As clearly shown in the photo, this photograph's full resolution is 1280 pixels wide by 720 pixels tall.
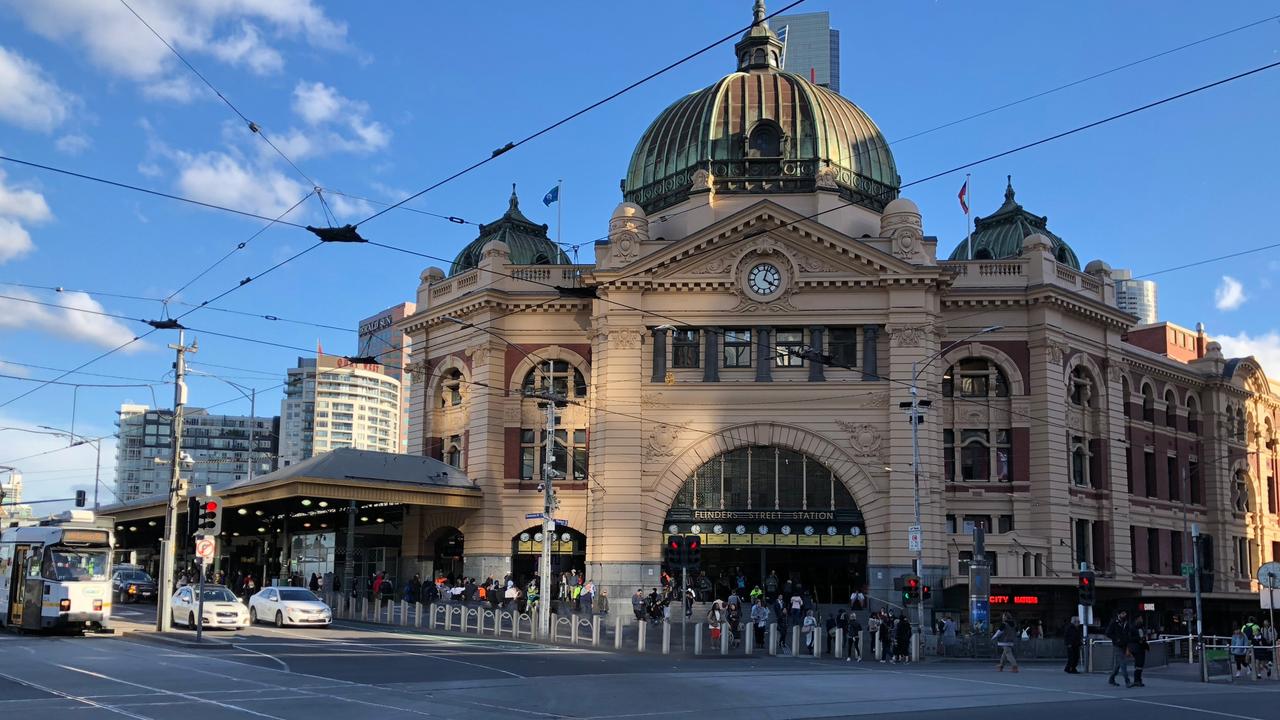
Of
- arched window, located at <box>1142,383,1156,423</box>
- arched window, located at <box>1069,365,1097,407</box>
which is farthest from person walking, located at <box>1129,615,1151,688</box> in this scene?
arched window, located at <box>1142,383,1156,423</box>

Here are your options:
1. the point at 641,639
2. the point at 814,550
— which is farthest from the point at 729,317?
the point at 641,639

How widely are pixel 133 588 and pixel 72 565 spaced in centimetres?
2588

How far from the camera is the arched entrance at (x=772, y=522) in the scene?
175 ft

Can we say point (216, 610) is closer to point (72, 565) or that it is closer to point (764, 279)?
point (72, 565)

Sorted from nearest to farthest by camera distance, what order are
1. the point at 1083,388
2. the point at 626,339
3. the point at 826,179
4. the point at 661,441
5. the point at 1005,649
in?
1. the point at 1005,649
2. the point at 661,441
3. the point at 626,339
4. the point at 826,179
5. the point at 1083,388

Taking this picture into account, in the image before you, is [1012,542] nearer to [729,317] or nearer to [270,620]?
[729,317]

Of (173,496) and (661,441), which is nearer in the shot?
(173,496)

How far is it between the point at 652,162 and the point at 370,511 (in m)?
22.6

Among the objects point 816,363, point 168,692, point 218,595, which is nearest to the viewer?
point 168,692

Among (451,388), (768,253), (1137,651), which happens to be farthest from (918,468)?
(451,388)

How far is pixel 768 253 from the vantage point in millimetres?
54594

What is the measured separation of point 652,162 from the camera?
211 ft

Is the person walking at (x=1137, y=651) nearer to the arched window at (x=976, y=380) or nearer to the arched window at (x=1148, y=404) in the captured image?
the arched window at (x=976, y=380)

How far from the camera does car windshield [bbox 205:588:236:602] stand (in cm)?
3962
